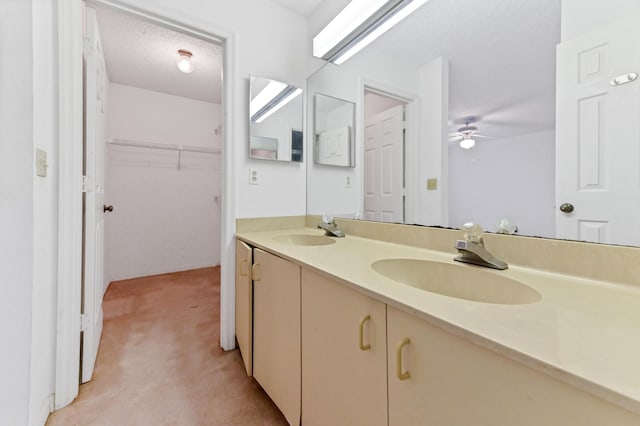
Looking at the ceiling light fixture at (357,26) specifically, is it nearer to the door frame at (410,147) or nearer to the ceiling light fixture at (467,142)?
the door frame at (410,147)

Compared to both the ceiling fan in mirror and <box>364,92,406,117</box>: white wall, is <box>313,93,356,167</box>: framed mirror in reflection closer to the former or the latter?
<box>364,92,406,117</box>: white wall

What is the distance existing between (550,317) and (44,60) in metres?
1.84

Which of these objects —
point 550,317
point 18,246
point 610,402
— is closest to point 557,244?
point 550,317

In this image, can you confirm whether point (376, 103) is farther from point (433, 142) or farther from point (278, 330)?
point (278, 330)

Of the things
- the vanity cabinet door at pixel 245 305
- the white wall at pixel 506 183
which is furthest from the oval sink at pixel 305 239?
the white wall at pixel 506 183

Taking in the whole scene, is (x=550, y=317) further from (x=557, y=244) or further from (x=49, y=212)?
(x=49, y=212)

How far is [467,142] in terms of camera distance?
3.43 feet

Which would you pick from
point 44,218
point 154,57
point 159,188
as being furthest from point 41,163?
point 159,188

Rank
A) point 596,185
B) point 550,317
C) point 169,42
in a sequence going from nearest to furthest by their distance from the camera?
point 550,317 < point 596,185 < point 169,42

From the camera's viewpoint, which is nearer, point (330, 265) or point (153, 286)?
point (330, 265)

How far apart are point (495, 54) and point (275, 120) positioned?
1292 mm

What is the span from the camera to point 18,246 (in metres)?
0.85

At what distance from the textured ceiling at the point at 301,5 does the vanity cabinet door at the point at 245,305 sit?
1671mm

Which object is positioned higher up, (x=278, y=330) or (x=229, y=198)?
(x=229, y=198)
